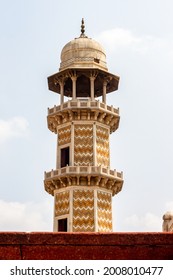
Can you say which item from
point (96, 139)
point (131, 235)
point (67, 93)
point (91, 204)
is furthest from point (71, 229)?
point (131, 235)

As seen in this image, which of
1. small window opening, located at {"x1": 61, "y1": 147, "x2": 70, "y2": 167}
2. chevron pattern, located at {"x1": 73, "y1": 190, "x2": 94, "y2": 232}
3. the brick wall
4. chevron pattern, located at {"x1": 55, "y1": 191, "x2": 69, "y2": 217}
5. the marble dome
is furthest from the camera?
the marble dome

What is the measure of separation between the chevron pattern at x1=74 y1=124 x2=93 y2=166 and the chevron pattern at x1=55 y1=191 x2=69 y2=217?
223 cm

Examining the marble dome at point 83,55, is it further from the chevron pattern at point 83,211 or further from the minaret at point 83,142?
the chevron pattern at point 83,211

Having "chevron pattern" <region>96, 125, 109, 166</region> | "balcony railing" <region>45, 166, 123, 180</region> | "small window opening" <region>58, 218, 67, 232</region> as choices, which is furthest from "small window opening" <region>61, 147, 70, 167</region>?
"small window opening" <region>58, 218, 67, 232</region>

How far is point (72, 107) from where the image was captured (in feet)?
119

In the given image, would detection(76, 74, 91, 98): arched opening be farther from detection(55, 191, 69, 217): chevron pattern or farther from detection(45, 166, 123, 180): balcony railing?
detection(55, 191, 69, 217): chevron pattern

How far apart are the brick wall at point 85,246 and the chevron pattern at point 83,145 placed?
23420 mm

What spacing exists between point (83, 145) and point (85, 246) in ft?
79.9

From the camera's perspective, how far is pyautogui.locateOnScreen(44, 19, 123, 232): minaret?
111 ft

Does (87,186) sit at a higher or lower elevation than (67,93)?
lower

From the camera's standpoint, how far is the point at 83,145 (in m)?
36.0
